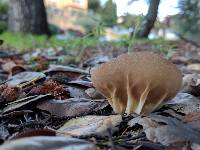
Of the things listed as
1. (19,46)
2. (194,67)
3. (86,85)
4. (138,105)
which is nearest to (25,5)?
(19,46)

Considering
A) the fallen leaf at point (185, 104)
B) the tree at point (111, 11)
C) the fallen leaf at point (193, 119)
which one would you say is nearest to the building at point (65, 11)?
the tree at point (111, 11)

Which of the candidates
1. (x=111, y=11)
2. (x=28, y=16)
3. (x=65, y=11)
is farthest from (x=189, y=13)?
(x=65, y=11)

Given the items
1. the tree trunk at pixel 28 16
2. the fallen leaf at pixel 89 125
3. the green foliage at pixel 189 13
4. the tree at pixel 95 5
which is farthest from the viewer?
the tree at pixel 95 5

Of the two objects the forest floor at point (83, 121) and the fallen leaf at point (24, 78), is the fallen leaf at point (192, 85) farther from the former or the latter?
the fallen leaf at point (24, 78)

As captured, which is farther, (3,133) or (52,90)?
(52,90)

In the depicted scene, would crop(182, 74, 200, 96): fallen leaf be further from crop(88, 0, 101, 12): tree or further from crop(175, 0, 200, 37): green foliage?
crop(88, 0, 101, 12): tree

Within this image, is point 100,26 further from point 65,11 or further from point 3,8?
point 65,11
